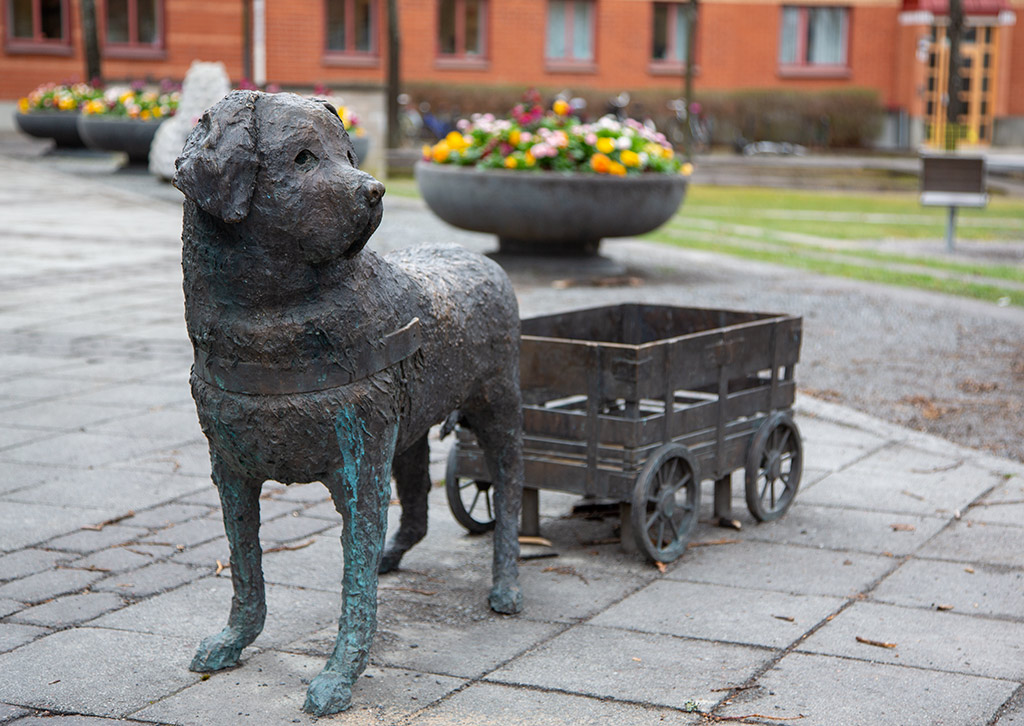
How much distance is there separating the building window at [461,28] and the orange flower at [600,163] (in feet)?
78.4

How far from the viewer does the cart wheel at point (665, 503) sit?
4.39 meters

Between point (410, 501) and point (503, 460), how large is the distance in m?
0.43

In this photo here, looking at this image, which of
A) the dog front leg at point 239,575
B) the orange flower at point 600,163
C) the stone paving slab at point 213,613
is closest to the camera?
the dog front leg at point 239,575

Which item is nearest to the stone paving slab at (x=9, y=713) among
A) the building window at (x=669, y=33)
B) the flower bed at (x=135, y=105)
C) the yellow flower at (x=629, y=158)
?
the yellow flower at (x=629, y=158)

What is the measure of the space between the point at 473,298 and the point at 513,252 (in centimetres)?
761

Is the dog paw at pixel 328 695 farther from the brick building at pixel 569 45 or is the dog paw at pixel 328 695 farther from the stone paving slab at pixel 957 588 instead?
the brick building at pixel 569 45

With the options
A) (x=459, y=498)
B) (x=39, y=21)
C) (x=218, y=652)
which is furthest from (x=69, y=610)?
(x=39, y=21)

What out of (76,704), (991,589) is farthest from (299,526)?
(991,589)

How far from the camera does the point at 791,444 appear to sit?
5.23 meters

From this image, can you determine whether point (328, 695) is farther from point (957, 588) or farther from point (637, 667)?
point (957, 588)

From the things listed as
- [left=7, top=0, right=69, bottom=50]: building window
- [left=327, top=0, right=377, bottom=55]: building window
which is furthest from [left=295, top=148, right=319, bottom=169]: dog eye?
[left=327, top=0, right=377, bottom=55]: building window

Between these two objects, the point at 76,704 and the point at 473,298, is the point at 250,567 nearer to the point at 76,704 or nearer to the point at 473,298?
the point at 76,704

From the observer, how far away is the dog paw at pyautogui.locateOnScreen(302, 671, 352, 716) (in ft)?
10.8

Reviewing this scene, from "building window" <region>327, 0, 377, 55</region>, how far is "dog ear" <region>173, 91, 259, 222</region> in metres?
31.2
